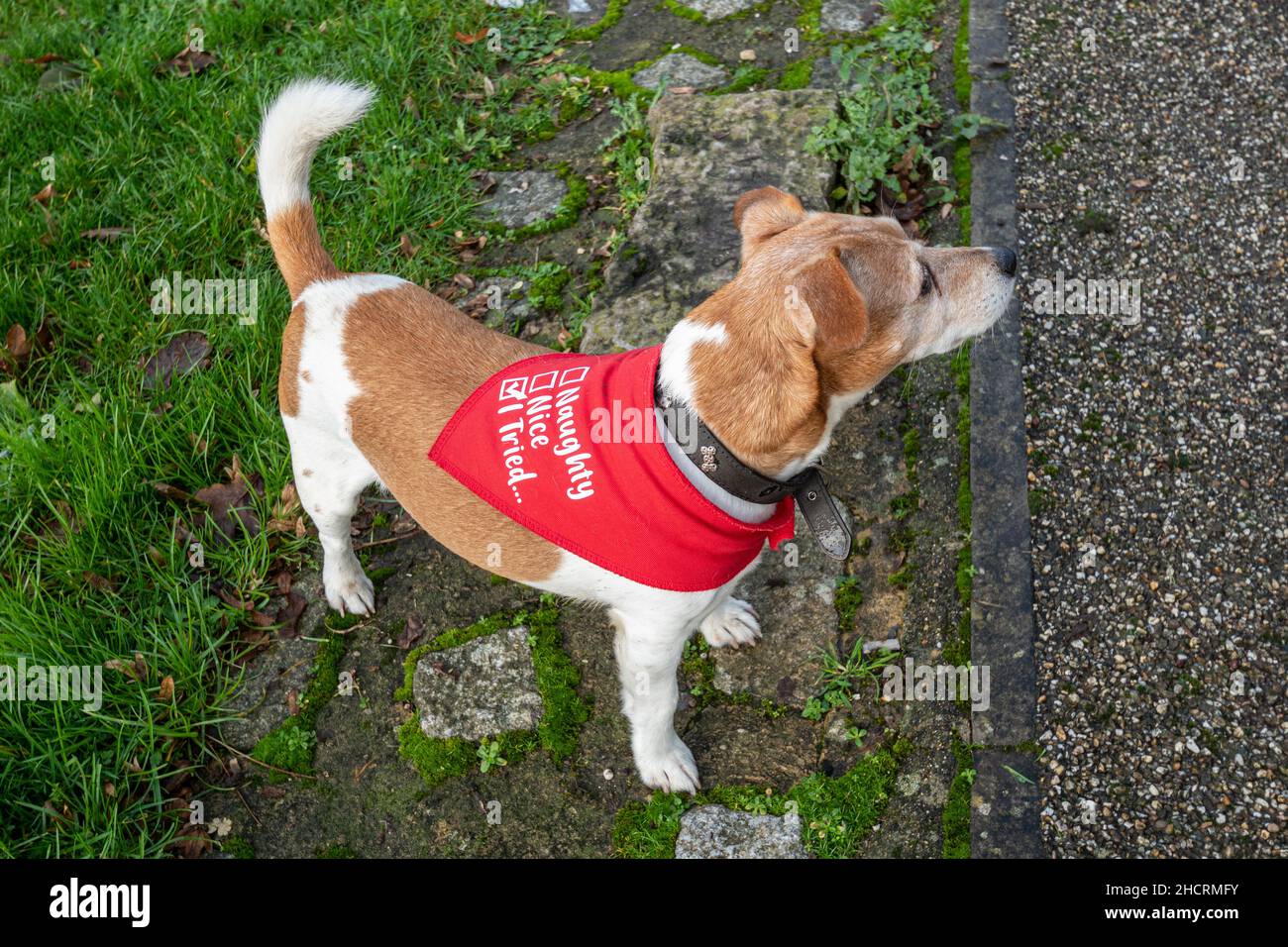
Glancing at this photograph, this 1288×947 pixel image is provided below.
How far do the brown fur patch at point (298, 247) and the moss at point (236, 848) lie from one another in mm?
2028

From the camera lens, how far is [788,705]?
359 cm

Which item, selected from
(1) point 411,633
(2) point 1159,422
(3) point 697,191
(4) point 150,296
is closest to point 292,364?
(1) point 411,633

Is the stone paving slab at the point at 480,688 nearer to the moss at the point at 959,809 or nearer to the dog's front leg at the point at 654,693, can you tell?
the dog's front leg at the point at 654,693

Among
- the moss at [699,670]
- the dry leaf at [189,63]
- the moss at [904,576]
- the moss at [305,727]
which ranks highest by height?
the dry leaf at [189,63]

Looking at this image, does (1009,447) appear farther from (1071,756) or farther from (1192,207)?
(1192,207)

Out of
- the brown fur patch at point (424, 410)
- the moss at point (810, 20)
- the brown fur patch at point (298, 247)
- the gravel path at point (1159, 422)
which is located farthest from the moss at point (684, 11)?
the brown fur patch at point (424, 410)

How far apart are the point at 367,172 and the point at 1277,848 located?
531cm

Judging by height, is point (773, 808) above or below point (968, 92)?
below

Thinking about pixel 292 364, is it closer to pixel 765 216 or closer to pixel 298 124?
pixel 298 124

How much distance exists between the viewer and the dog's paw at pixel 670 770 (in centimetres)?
342

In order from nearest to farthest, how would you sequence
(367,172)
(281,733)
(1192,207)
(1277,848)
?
1. (1277,848)
2. (281,733)
3. (1192,207)
4. (367,172)

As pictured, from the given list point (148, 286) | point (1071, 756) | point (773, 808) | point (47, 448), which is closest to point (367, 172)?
point (148, 286)

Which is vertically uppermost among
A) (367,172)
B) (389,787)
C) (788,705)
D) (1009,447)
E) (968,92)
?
(968,92)

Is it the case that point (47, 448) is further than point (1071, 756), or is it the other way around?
point (47, 448)
